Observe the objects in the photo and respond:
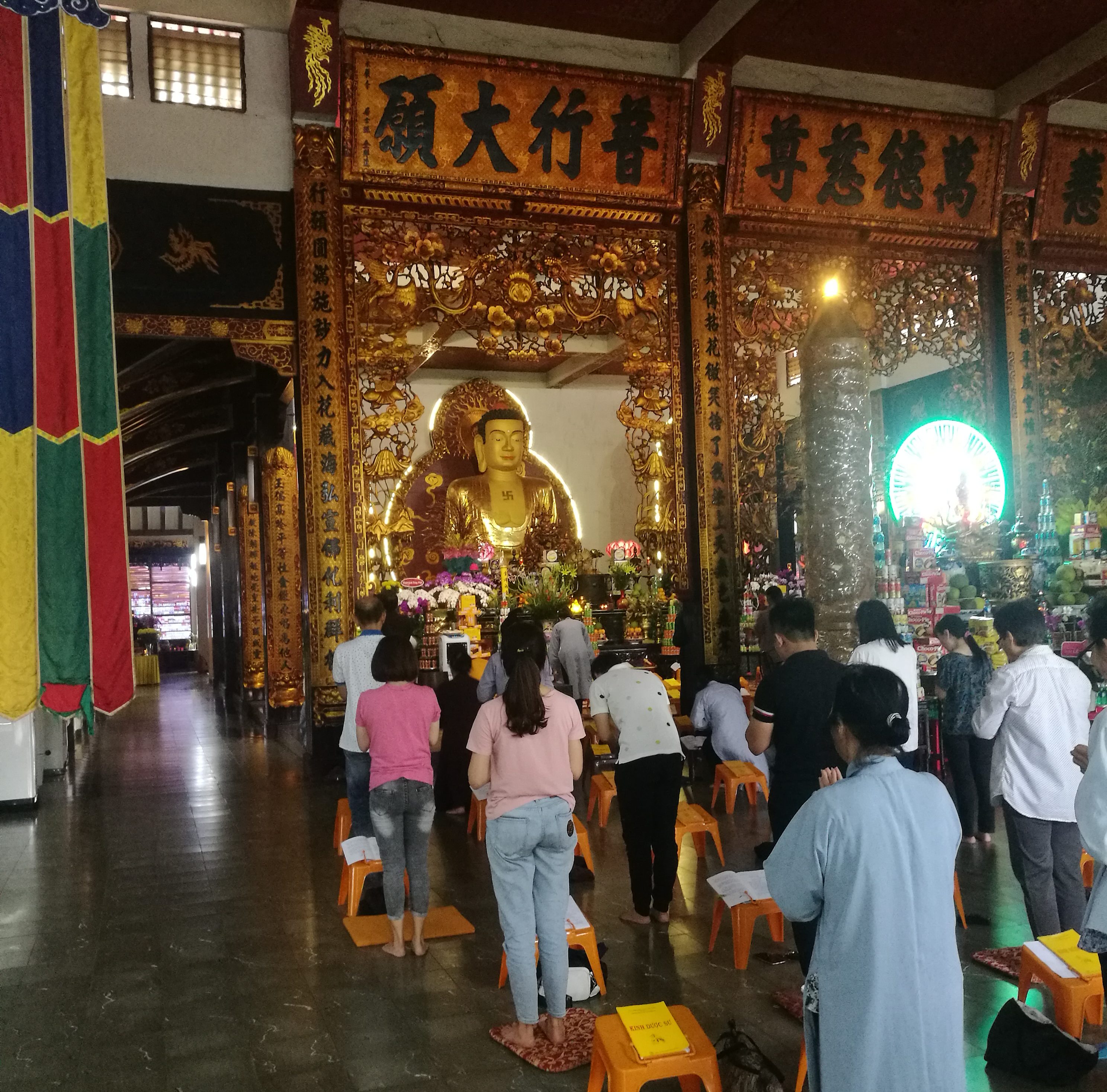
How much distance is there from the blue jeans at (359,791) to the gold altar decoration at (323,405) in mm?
2604

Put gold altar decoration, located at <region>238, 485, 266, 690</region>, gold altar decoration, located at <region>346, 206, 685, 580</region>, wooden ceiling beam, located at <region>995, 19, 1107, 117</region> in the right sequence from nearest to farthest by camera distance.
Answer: gold altar decoration, located at <region>346, 206, 685, 580</region> < wooden ceiling beam, located at <region>995, 19, 1107, 117</region> < gold altar decoration, located at <region>238, 485, 266, 690</region>

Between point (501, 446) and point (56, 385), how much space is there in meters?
11.1

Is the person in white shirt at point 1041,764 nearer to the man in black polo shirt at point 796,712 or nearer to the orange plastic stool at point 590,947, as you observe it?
the man in black polo shirt at point 796,712

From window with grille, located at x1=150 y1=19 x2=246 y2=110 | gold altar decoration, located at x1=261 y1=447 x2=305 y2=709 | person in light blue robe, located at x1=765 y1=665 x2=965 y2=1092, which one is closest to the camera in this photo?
person in light blue robe, located at x1=765 y1=665 x2=965 y2=1092

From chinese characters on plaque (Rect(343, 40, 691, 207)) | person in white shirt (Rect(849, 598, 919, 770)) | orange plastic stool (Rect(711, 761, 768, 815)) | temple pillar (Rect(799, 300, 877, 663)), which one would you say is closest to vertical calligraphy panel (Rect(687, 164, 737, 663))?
chinese characters on plaque (Rect(343, 40, 691, 207))

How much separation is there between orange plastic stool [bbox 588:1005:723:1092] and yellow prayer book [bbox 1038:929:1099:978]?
121 cm

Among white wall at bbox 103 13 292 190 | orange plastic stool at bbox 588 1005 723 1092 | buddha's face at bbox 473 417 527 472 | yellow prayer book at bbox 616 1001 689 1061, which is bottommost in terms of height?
orange plastic stool at bbox 588 1005 723 1092

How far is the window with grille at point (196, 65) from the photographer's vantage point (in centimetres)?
725

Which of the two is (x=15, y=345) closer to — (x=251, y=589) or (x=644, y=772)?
(x=644, y=772)

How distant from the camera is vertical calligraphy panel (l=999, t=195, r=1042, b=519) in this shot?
356 inches

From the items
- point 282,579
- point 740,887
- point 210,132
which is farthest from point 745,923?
point 282,579

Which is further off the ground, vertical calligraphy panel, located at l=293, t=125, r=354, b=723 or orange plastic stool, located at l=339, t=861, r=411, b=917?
vertical calligraphy panel, located at l=293, t=125, r=354, b=723

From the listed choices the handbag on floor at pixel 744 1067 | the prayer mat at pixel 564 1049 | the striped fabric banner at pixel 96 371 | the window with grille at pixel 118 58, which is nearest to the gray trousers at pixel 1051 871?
the handbag on floor at pixel 744 1067

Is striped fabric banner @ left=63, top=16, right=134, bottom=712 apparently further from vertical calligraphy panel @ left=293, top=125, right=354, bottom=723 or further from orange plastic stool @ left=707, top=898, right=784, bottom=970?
vertical calligraphy panel @ left=293, top=125, right=354, bottom=723
